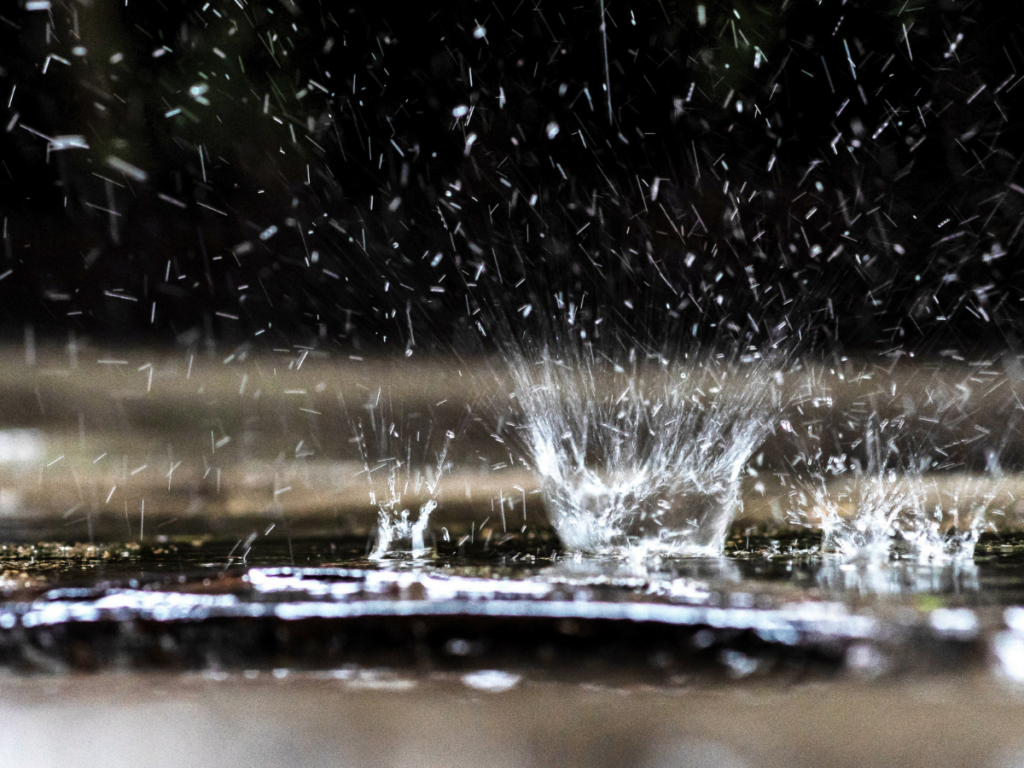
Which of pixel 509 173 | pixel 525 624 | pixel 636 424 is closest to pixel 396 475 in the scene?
pixel 636 424

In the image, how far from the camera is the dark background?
2143mm

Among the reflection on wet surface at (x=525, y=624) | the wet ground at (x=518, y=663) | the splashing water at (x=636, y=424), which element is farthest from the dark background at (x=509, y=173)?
the reflection on wet surface at (x=525, y=624)

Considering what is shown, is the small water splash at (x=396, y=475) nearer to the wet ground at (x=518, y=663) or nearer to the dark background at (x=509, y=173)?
the dark background at (x=509, y=173)

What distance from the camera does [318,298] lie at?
2.48 meters

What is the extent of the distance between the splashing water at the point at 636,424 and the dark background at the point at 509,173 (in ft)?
0.45

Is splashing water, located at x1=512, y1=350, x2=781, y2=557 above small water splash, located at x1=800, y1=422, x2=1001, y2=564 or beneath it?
above

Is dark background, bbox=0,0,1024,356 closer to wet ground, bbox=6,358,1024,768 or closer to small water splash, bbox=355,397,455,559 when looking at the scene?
small water splash, bbox=355,397,455,559

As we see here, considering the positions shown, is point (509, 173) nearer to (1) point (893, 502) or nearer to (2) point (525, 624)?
(1) point (893, 502)

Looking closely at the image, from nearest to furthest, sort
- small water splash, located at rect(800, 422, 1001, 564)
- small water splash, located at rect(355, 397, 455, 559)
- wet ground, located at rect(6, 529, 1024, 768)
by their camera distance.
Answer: wet ground, located at rect(6, 529, 1024, 768) → small water splash, located at rect(800, 422, 1001, 564) → small water splash, located at rect(355, 397, 455, 559)

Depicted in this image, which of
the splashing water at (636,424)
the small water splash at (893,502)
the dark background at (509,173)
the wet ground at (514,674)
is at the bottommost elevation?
the wet ground at (514,674)

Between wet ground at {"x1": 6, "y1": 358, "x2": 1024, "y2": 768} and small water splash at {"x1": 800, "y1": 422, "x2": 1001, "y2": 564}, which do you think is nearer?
wet ground at {"x1": 6, "y1": 358, "x2": 1024, "y2": 768}

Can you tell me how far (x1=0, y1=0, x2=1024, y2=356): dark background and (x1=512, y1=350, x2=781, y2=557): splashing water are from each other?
0.14 meters

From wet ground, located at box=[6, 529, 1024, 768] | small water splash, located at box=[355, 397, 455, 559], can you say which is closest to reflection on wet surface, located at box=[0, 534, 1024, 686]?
wet ground, located at box=[6, 529, 1024, 768]

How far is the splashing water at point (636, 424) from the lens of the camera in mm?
2186
